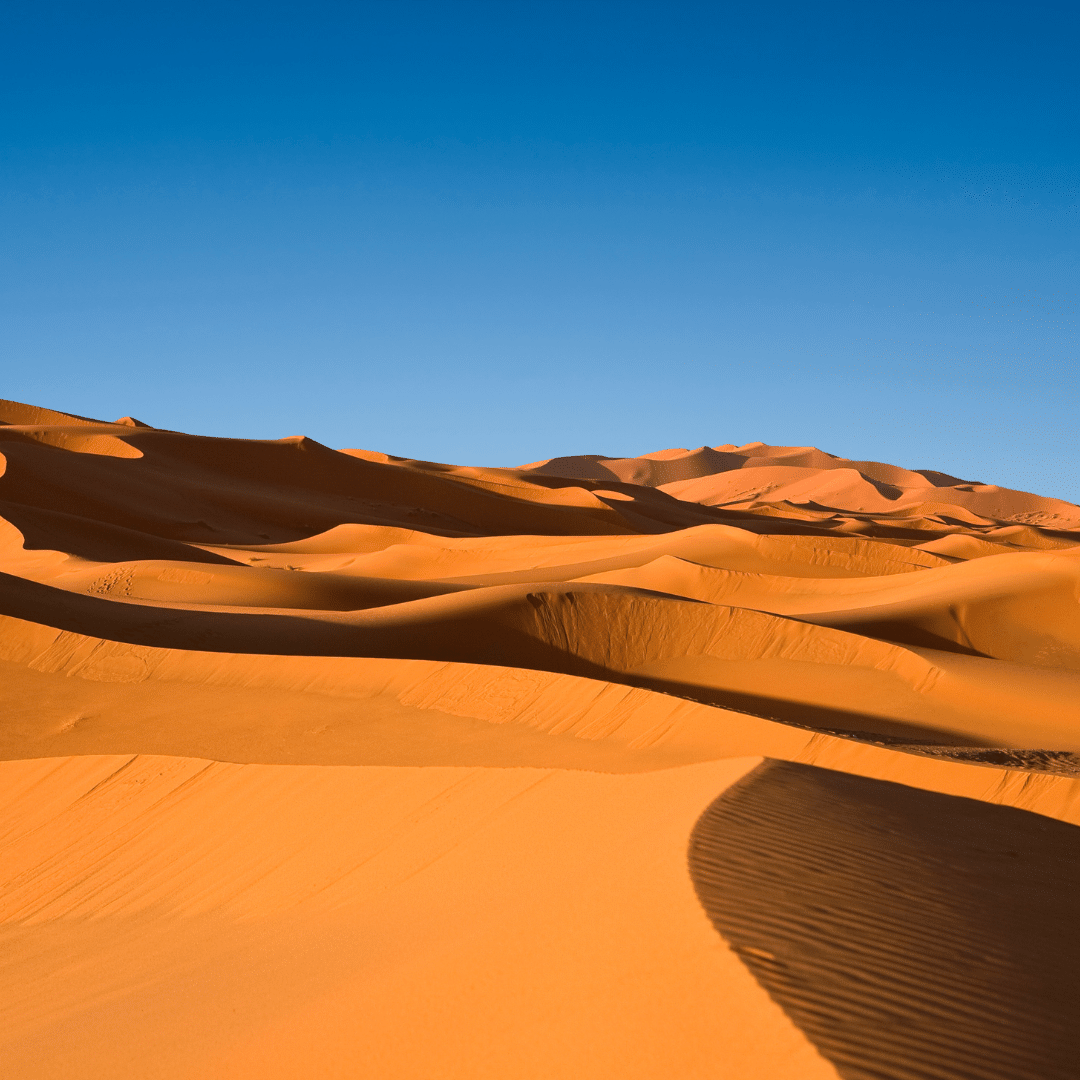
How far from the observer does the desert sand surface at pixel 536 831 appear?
3279 mm

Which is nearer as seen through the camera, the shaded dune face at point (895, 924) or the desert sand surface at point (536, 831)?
the shaded dune face at point (895, 924)

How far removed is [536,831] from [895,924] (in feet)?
6.68

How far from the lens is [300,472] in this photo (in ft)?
152

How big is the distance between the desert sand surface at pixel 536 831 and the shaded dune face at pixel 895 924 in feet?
0.06

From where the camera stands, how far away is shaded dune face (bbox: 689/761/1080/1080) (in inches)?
119

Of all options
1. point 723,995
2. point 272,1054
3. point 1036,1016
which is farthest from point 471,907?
point 1036,1016

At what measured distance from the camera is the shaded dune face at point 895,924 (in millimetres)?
3023

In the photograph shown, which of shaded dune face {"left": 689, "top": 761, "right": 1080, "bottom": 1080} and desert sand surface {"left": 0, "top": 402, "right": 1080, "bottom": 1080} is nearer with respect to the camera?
shaded dune face {"left": 689, "top": 761, "right": 1080, "bottom": 1080}

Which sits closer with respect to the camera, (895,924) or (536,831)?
(895,924)

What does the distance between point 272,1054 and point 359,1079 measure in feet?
1.21

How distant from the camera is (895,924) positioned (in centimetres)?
389

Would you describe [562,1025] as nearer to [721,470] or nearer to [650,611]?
[650,611]

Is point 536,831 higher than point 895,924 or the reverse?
the reverse

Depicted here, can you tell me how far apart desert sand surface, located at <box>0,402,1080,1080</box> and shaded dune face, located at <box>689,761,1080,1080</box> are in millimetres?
19
